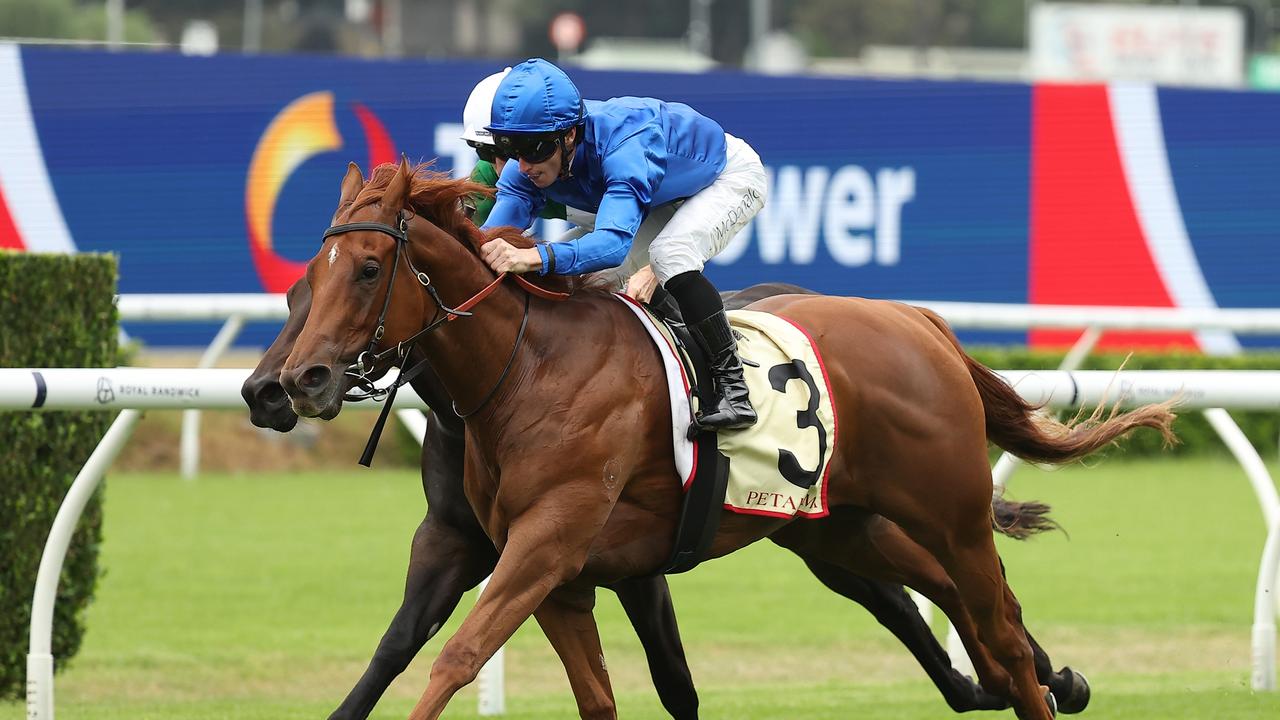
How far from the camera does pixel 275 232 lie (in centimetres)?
1268

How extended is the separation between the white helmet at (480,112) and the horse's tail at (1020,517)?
1.96 m

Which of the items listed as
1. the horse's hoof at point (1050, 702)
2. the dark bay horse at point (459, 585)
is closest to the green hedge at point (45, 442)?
the dark bay horse at point (459, 585)

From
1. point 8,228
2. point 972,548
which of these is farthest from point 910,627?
point 8,228

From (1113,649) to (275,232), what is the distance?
791cm

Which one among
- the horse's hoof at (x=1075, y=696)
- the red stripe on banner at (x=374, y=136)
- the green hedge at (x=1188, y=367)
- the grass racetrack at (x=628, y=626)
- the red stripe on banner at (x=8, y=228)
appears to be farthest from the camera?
the red stripe on banner at (x=374, y=136)

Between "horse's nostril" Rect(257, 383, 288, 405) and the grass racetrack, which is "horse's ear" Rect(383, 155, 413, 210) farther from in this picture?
the grass racetrack

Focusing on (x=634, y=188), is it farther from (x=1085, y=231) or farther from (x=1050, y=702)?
(x=1085, y=231)

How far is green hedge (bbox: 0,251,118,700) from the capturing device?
523 cm

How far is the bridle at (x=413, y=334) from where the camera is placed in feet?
11.4

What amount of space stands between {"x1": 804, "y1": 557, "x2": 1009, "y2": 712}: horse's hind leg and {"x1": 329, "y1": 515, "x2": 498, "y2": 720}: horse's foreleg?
1107mm

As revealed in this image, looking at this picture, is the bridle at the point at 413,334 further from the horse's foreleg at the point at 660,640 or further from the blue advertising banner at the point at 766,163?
the blue advertising banner at the point at 766,163

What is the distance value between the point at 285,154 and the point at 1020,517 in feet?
29.5

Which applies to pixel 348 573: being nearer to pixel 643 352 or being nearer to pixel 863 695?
pixel 863 695

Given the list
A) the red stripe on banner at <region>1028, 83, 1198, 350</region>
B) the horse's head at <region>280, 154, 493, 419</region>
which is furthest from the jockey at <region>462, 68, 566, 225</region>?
the red stripe on banner at <region>1028, 83, 1198, 350</region>
